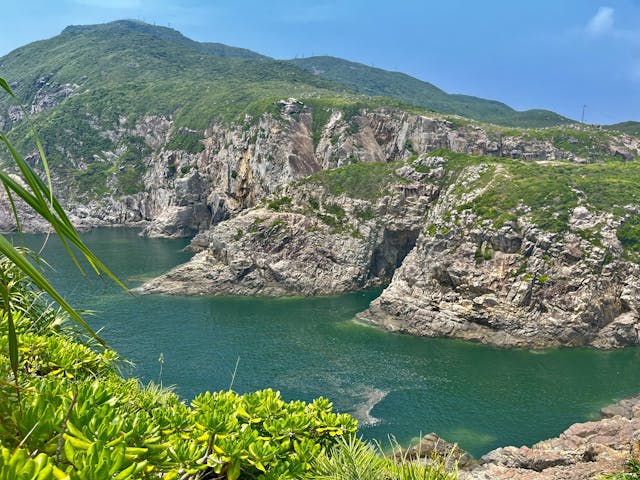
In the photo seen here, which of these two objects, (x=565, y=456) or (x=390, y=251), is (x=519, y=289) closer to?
(x=390, y=251)

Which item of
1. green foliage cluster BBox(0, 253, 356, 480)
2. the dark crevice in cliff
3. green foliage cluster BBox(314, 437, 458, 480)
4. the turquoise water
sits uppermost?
green foliage cluster BBox(0, 253, 356, 480)

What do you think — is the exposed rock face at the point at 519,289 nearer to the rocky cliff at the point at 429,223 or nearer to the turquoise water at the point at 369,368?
the rocky cliff at the point at 429,223

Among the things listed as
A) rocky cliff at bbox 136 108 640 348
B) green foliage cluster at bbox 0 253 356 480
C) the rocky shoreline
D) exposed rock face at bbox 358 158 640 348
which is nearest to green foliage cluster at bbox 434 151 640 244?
rocky cliff at bbox 136 108 640 348

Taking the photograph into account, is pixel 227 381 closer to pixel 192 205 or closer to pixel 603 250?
pixel 603 250

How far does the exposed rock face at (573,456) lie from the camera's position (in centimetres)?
2350

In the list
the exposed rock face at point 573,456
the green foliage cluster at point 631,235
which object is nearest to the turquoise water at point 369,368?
the exposed rock face at point 573,456

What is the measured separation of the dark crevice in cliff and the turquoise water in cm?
1388

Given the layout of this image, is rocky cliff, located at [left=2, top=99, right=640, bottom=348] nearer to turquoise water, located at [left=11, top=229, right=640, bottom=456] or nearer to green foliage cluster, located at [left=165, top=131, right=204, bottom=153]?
turquoise water, located at [left=11, top=229, right=640, bottom=456]

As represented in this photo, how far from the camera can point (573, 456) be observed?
28391 mm

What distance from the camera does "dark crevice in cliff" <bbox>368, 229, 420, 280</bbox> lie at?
81.8 metres

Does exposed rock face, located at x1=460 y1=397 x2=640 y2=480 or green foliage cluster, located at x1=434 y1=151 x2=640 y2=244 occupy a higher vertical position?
green foliage cluster, located at x1=434 y1=151 x2=640 y2=244

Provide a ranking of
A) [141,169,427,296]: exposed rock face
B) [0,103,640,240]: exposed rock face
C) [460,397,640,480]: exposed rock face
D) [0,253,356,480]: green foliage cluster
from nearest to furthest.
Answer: [0,253,356,480]: green foliage cluster
[460,397,640,480]: exposed rock face
[141,169,427,296]: exposed rock face
[0,103,640,240]: exposed rock face

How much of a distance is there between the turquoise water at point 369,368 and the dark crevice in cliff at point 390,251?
13881 mm

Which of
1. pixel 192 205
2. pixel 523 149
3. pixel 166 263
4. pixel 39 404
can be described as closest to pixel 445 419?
pixel 39 404
